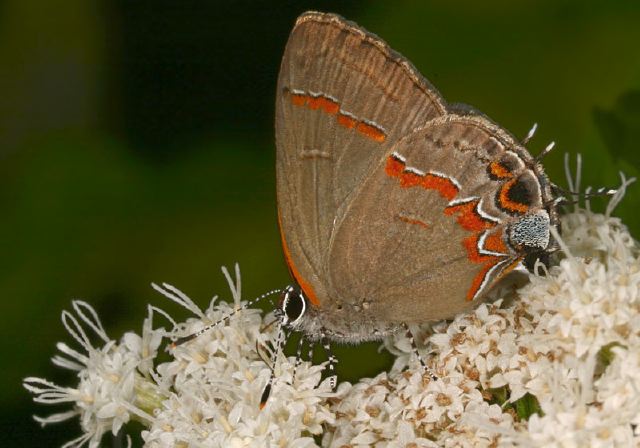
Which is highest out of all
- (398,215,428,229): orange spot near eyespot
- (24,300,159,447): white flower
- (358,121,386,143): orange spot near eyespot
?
(358,121,386,143): orange spot near eyespot

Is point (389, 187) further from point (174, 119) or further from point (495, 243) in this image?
point (174, 119)

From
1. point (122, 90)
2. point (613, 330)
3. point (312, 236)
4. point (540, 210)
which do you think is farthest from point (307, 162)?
point (122, 90)

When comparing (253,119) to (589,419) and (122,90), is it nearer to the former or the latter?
(122,90)

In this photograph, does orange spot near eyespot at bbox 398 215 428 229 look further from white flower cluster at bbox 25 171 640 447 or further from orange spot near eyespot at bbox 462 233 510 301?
white flower cluster at bbox 25 171 640 447

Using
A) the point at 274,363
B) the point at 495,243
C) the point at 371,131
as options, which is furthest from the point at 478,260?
the point at 274,363

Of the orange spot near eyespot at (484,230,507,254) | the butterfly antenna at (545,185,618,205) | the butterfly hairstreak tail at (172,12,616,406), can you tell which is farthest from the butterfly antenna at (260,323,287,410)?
the butterfly antenna at (545,185,618,205)
